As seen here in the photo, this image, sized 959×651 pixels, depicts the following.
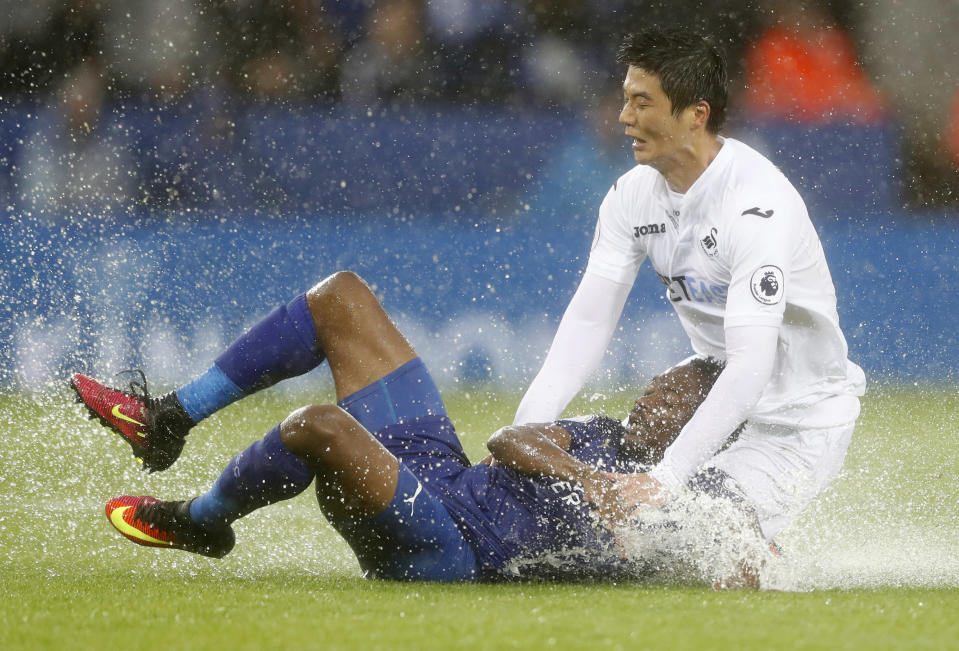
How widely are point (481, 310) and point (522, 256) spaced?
44 centimetres

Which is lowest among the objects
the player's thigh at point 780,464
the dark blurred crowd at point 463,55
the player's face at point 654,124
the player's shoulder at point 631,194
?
the player's thigh at point 780,464

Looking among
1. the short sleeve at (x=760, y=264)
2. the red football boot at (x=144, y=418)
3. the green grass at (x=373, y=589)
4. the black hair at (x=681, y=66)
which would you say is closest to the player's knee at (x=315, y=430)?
the green grass at (x=373, y=589)

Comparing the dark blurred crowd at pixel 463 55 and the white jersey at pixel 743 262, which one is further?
the dark blurred crowd at pixel 463 55

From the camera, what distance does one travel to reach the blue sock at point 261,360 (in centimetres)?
348

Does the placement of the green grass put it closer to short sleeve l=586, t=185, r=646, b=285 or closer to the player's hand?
the player's hand

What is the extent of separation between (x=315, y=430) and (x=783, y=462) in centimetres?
141

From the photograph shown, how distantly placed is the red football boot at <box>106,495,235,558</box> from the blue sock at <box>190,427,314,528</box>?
76 millimetres

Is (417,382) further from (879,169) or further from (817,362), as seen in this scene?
(879,169)

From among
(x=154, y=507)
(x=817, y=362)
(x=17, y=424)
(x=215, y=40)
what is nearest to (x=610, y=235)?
(x=817, y=362)

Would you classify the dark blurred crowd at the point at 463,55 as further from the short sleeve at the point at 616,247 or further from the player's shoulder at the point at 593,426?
the player's shoulder at the point at 593,426

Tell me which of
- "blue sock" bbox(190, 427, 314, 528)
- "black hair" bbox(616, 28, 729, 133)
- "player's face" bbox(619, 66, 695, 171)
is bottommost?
"blue sock" bbox(190, 427, 314, 528)

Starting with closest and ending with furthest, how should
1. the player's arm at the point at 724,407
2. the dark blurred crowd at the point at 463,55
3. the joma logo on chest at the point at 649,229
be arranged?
1. the player's arm at the point at 724,407
2. the joma logo on chest at the point at 649,229
3. the dark blurred crowd at the point at 463,55

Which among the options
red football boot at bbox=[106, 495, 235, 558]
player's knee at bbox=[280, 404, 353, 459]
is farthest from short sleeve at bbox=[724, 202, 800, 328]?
red football boot at bbox=[106, 495, 235, 558]

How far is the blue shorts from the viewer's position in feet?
10.1
